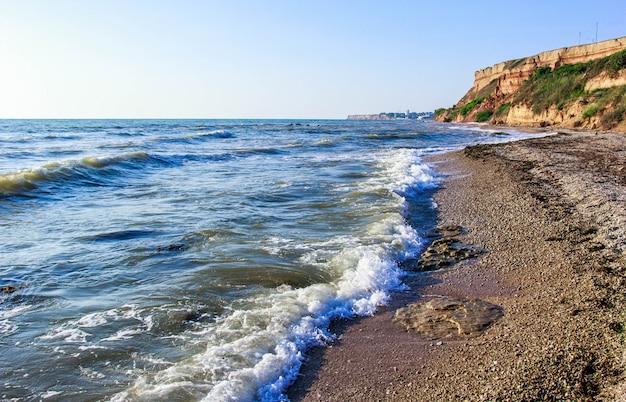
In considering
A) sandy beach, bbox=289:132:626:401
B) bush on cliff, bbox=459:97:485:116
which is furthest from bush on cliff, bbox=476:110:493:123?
sandy beach, bbox=289:132:626:401

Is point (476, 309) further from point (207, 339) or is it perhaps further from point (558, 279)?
point (207, 339)

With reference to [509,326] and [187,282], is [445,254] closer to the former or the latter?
[509,326]

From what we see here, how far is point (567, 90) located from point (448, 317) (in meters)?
45.9

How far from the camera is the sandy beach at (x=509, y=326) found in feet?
11.1

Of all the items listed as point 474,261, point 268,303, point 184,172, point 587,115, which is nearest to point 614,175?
point 474,261

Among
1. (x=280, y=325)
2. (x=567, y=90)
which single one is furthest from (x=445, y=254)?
(x=567, y=90)

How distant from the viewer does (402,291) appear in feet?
18.2

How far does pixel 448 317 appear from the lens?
4.71m

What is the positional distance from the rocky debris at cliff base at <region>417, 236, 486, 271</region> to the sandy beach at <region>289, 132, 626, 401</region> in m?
0.13

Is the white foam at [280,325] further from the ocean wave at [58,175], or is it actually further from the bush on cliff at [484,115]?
the bush on cliff at [484,115]

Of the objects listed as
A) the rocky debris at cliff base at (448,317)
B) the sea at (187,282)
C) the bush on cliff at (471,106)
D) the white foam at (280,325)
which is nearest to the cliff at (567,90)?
the bush on cliff at (471,106)

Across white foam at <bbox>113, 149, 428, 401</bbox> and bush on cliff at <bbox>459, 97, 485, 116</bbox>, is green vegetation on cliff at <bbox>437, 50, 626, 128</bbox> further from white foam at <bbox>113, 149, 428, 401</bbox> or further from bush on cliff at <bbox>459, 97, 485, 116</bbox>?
white foam at <bbox>113, 149, 428, 401</bbox>

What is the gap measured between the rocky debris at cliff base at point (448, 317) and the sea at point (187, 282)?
45cm

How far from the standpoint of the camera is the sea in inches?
145
